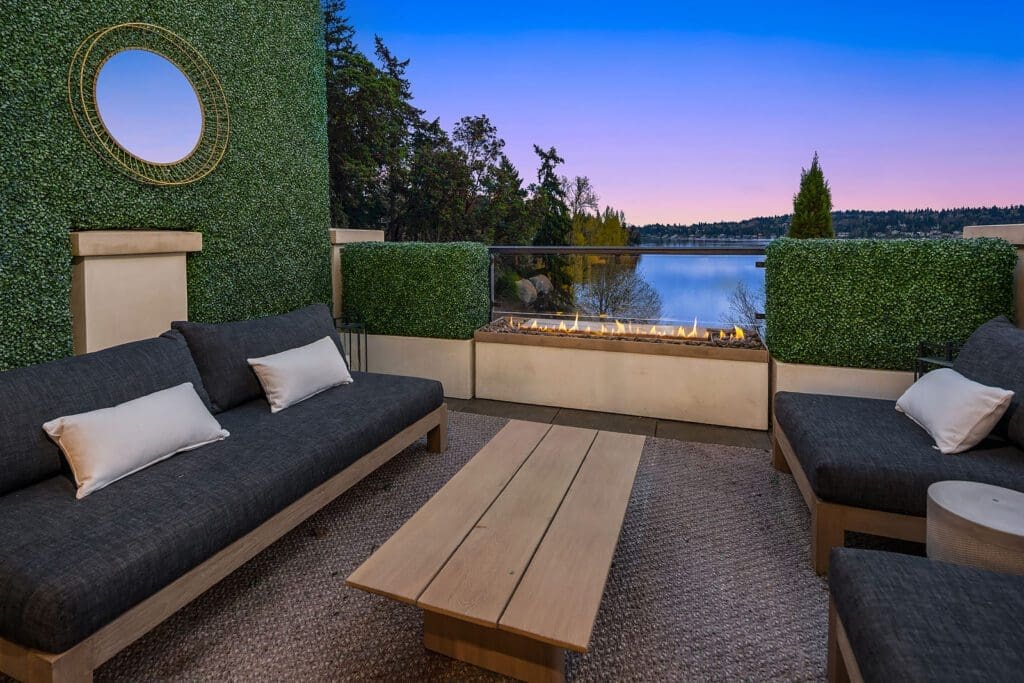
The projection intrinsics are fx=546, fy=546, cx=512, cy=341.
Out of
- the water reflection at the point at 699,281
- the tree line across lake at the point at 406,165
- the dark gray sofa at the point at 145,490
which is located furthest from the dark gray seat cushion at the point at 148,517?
the tree line across lake at the point at 406,165

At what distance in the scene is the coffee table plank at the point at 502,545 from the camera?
53.2 inches

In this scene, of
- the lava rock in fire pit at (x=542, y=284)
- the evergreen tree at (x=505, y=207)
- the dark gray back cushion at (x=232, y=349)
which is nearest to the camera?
the dark gray back cushion at (x=232, y=349)

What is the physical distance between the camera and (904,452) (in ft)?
6.85

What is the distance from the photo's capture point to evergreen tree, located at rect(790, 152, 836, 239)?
4.29m

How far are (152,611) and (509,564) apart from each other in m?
0.98

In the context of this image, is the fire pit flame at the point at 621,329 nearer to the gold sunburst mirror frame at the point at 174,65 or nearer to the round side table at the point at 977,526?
the round side table at the point at 977,526

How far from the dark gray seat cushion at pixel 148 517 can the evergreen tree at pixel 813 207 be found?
12.0 feet

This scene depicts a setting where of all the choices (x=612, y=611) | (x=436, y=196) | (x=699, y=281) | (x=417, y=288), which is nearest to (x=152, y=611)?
(x=612, y=611)

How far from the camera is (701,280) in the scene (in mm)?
4129

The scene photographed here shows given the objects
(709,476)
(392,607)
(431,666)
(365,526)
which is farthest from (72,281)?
(709,476)

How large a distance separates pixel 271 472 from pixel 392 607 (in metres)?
0.66

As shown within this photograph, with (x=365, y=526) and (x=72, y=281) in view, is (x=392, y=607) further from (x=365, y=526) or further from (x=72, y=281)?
(x=72, y=281)

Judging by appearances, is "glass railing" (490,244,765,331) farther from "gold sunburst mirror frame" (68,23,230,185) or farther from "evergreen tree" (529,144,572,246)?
"gold sunburst mirror frame" (68,23,230,185)

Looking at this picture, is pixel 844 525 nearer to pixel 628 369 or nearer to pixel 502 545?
pixel 502 545
